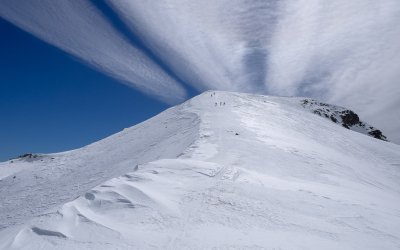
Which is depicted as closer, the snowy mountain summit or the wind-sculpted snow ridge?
the snowy mountain summit

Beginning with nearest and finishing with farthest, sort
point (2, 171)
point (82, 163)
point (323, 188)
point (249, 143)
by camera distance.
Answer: point (323, 188), point (249, 143), point (82, 163), point (2, 171)

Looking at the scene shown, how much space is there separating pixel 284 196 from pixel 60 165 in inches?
536

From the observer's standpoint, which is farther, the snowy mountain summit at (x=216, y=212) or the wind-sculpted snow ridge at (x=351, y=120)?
the wind-sculpted snow ridge at (x=351, y=120)

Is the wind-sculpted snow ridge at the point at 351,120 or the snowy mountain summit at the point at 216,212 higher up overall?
the wind-sculpted snow ridge at the point at 351,120

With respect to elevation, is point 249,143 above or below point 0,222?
above

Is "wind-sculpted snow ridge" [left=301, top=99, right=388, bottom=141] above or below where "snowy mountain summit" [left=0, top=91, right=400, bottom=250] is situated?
above

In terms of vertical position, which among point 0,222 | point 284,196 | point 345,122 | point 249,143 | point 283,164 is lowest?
point 0,222

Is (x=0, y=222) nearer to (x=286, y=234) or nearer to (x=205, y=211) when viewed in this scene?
(x=205, y=211)

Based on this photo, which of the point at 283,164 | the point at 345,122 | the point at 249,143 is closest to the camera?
the point at 283,164

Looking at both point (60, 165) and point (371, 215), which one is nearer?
point (371, 215)

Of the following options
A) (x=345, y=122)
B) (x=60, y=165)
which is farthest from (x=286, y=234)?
(x=345, y=122)

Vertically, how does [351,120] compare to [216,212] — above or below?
above

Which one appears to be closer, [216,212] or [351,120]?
[216,212]

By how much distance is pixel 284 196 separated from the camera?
175 inches
